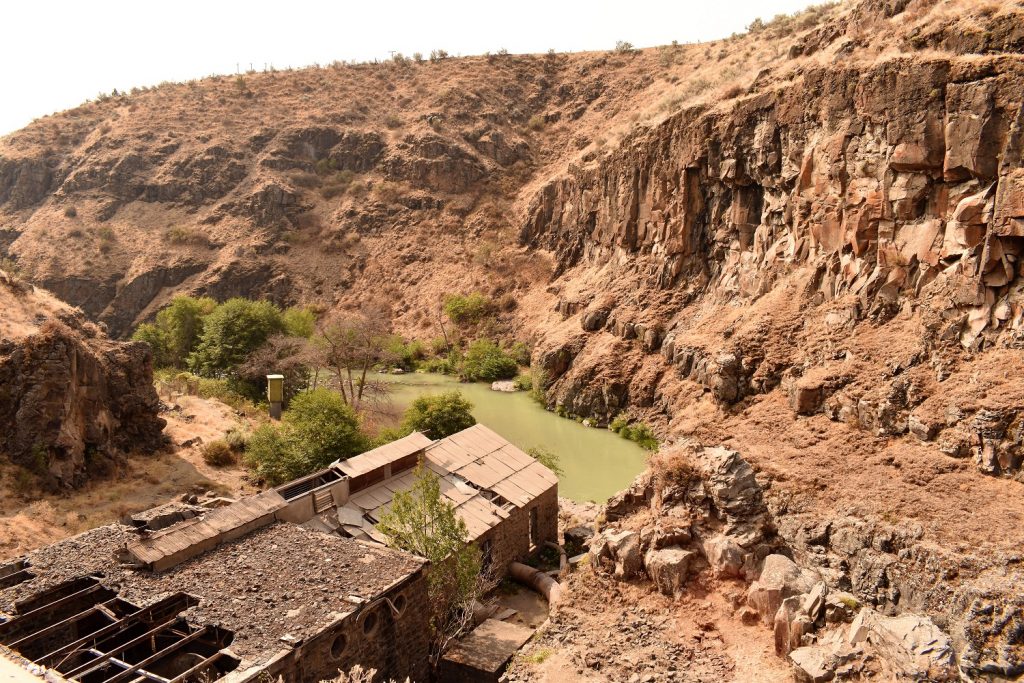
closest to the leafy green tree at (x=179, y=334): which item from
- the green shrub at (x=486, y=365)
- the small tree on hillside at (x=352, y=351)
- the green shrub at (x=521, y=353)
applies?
the small tree on hillside at (x=352, y=351)

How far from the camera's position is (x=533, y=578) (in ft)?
53.4

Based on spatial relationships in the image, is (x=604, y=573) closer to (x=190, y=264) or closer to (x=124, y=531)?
(x=124, y=531)

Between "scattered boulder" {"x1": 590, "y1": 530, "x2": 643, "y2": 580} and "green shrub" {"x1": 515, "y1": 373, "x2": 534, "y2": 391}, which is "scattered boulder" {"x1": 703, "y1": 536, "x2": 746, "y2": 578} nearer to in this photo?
"scattered boulder" {"x1": 590, "y1": 530, "x2": 643, "y2": 580}

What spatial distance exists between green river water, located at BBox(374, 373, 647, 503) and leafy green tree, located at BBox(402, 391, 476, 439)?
3046 mm

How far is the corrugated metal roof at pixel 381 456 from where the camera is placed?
52.5ft

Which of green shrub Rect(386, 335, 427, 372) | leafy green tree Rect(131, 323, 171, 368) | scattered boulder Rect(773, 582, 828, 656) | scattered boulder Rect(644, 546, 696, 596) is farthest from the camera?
green shrub Rect(386, 335, 427, 372)

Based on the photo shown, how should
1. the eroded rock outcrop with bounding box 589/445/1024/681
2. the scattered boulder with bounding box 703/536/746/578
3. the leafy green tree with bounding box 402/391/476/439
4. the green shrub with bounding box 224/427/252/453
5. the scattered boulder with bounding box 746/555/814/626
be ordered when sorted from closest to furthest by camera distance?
the eroded rock outcrop with bounding box 589/445/1024/681 → the scattered boulder with bounding box 746/555/814/626 → the scattered boulder with bounding box 703/536/746/578 → the green shrub with bounding box 224/427/252/453 → the leafy green tree with bounding box 402/391/476/439

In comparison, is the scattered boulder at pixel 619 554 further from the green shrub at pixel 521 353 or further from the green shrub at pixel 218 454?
the green shrub at pixel 521 353

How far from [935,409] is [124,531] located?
17.3 metres

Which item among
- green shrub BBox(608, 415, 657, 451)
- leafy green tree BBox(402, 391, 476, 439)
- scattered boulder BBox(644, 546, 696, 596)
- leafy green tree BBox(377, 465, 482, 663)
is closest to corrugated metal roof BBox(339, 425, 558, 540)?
leafy green tree BBox(377, 465, 482, 663)

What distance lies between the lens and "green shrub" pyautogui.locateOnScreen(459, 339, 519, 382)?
39.7m

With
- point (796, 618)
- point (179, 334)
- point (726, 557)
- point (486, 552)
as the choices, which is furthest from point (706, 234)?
point (179, 334)

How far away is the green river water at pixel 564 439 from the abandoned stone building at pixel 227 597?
33.2ft

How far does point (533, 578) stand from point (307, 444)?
767cm
